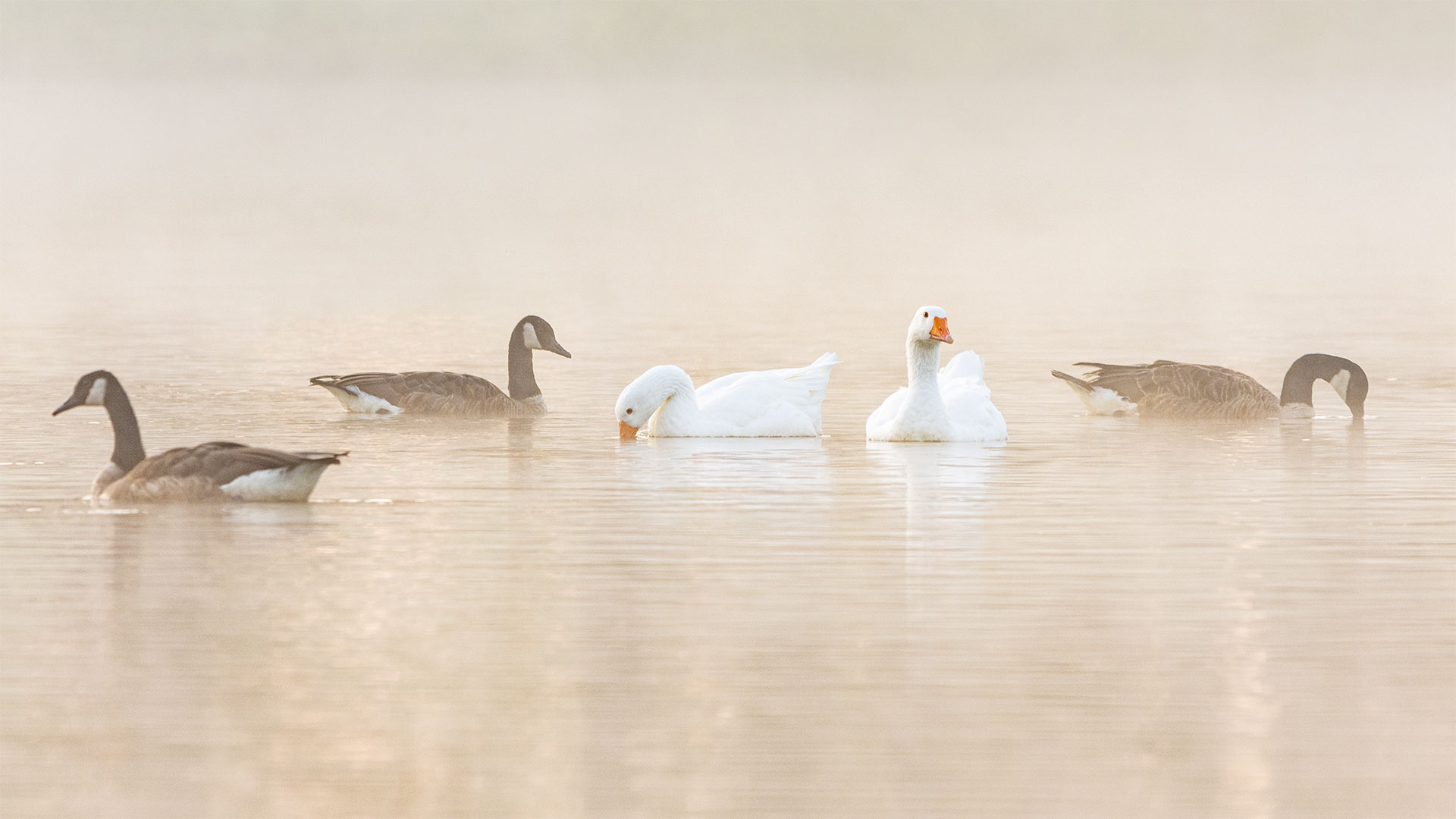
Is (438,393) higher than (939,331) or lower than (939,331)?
lower

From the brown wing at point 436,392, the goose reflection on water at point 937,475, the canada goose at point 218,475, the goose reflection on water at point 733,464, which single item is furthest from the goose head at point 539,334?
the canada goose at point 218,475

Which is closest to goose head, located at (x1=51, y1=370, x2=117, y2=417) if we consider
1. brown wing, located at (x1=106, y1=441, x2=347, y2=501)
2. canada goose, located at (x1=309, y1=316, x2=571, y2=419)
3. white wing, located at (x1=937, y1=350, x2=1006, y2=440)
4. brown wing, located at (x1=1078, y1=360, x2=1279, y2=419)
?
brown wing, located at (x1=106, y1=441, x2=347, y2=501)

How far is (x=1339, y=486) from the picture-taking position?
48.5 ft

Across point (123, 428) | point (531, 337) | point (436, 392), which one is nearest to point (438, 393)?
point (436, 392)

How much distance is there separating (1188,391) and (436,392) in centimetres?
591

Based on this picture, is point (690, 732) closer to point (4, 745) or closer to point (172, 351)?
point (4, 745)

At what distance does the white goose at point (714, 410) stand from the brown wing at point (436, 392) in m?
1.66

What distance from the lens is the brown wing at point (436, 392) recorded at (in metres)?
18.5

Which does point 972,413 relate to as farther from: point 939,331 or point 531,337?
point 531,337

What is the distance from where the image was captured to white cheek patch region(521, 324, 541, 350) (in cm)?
1983

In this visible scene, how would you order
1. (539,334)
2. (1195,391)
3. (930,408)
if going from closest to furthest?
(930,408)
(1195,391)
(539,334)

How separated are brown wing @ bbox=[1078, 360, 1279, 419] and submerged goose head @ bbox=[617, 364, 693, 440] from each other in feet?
11.7

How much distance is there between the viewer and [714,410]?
17328 mm

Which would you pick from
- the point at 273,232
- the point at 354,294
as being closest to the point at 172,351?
the point at 354,294
